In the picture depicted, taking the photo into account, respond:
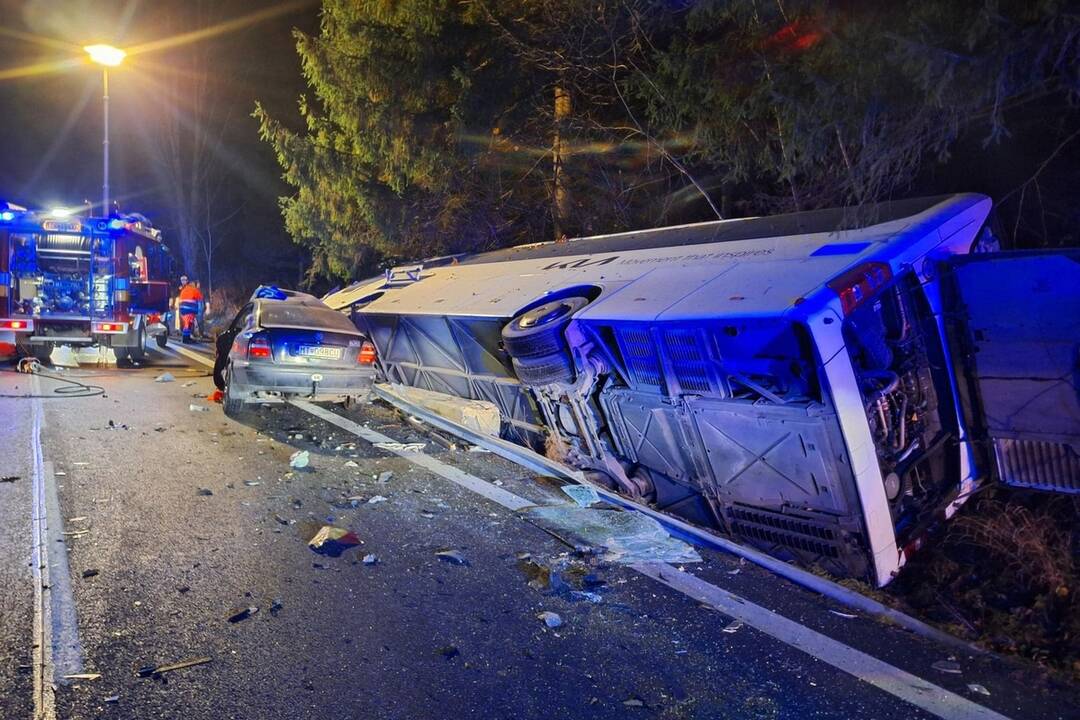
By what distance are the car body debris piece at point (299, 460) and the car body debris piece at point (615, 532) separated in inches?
88.5

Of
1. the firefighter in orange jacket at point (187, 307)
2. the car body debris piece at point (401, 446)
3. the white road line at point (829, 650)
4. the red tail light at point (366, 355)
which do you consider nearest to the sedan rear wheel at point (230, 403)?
the red tail light at point (366, 355)

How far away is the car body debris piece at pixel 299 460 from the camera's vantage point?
6.45 meters

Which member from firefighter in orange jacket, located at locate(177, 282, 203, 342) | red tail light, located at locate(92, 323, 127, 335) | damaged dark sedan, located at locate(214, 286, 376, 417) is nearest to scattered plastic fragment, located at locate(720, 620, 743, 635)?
damaged dark sedan, located at locate(214, 286, 376, 417)

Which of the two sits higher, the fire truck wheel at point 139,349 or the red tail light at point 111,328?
the red tail light at point 111,328

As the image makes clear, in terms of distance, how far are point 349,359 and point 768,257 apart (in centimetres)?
487

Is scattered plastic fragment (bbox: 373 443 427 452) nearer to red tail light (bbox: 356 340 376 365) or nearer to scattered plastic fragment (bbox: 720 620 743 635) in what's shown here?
red tail light (bbox: 356 340 376 365)

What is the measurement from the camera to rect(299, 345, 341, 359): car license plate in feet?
26.6

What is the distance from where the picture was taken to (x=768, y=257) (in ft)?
16.8

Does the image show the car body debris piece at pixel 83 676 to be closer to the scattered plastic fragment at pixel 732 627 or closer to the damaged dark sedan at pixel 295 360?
the scattered plastic fragment at pixel 732 627

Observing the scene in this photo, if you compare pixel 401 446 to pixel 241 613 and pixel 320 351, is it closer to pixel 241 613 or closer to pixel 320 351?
pixel 320 351

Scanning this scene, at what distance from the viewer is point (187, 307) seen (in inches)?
745

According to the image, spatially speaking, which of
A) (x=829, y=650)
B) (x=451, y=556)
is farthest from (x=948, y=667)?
(x=451, y=556)

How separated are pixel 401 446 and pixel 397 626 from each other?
380 cm

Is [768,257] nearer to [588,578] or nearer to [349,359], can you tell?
[588,578]
